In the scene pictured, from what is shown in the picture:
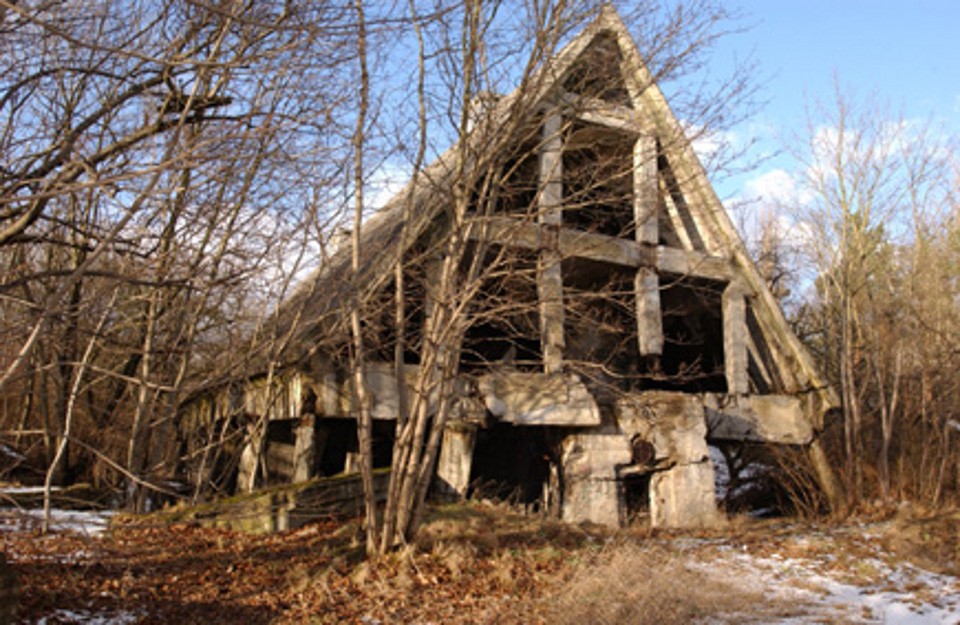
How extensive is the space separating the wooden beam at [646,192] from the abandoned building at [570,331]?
5 cm

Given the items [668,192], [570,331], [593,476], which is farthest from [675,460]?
[668,192]

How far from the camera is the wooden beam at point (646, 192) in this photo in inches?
391

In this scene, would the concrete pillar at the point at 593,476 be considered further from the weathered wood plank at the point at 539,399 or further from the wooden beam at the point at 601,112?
the wooden beam at the point at 601,112

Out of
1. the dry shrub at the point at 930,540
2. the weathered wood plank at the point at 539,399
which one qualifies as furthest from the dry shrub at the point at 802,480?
the weathered wood plank at the point at 539,399

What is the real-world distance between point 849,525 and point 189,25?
990 centimetres

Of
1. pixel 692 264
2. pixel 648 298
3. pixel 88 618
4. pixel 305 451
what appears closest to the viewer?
pixel 88 618

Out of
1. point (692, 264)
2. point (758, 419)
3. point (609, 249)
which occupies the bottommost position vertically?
point (758, 419)

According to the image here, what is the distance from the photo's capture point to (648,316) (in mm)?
12852

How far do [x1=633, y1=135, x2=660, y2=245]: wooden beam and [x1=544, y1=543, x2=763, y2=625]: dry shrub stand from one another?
3.68 m

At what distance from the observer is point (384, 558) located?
8.09m

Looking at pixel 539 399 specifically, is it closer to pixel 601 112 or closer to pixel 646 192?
pixel 646 192

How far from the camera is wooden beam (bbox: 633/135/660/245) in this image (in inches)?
391

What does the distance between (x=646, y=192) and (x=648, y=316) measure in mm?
2963

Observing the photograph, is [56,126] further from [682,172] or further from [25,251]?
[682,172]
